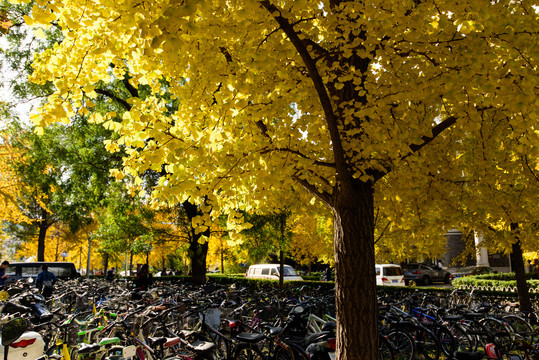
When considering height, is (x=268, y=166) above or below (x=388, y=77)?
below

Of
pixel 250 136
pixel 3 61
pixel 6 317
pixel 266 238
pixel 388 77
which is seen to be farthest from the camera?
pixel 266 238

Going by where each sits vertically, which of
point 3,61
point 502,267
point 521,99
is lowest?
point 502,267

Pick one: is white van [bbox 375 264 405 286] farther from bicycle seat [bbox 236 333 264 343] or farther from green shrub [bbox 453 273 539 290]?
bicycle seat [bbox 236 333 264 343]

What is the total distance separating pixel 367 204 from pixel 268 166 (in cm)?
140

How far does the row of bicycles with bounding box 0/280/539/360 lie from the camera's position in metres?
4.12

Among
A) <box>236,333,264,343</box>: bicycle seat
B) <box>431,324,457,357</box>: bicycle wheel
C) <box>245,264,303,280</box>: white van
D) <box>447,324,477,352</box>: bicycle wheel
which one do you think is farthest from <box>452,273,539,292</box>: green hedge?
<box>236,333,264,343</box>: bicycle seat

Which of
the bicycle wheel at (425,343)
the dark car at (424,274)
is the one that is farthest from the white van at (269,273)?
the bicycle wheel at (425,343)

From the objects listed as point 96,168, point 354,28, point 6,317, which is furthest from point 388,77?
point 96,168

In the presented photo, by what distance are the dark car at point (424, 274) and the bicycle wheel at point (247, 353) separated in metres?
24.4

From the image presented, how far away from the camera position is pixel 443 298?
10812mm

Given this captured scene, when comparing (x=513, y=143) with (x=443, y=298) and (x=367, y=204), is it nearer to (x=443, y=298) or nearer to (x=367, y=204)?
(x=367, y=204)

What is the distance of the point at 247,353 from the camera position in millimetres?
5168

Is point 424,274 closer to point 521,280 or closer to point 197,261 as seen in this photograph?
point 521,280

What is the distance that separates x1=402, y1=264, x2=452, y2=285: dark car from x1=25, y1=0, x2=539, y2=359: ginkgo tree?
25.0 metres
